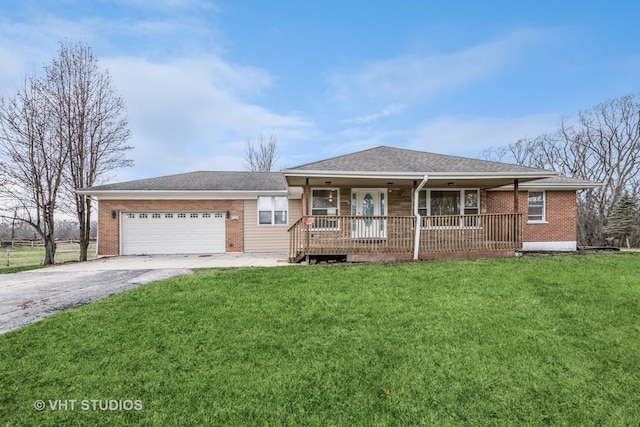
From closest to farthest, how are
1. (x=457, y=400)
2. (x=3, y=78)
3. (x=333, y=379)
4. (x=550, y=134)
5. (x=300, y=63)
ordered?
1. (x=457, y=400)
2. (x=333, y=379)
3. (x=3, y=78)
4. (x=300, y=63)
5. (x=550, y=134)

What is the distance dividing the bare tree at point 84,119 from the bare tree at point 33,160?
43 cm

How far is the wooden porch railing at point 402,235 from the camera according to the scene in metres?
8.99

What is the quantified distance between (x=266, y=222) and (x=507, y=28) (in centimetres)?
1340

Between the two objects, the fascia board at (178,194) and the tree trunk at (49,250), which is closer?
the tree trunk at (49,250)

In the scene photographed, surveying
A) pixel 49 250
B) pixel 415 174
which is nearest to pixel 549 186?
pixel 415 174

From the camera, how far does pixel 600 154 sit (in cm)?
2450

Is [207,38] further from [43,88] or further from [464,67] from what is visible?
[464,67]

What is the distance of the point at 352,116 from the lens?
20.8 m

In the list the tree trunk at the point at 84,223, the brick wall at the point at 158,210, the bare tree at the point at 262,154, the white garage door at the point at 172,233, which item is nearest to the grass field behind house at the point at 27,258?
the tree trunk at the point at 84,223

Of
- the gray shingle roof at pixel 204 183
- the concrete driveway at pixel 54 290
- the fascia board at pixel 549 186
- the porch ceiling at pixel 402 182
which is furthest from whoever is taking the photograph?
the gray shingle roof at pixel 204 183

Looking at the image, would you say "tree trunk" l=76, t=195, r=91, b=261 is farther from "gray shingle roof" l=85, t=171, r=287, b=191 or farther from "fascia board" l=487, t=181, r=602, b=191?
"fascia board" l=487, t=181, r=602, b=191

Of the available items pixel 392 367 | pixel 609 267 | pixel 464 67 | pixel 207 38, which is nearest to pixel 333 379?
pixel 392 367

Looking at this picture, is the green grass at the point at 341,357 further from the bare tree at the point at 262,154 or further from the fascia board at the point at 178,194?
the bare tree at the point at 262,154

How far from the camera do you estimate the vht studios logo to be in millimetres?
2594
